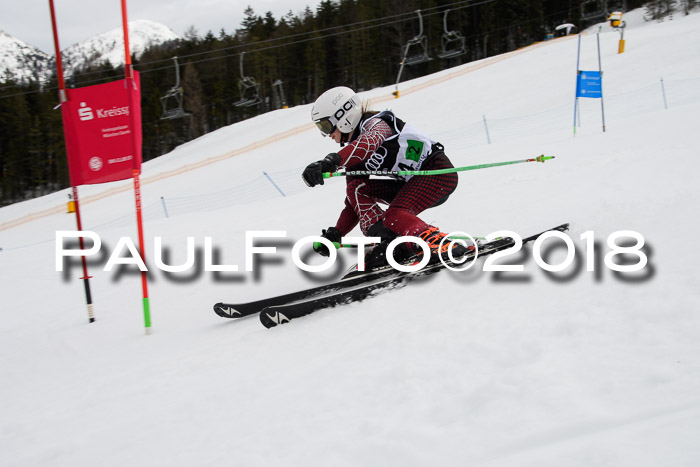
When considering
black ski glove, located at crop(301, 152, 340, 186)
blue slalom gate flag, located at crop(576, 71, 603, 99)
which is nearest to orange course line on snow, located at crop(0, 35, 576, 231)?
blue slalom gate flag, located at crop(576, 71, 603, 99)

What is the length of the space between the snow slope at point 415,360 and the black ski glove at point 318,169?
87 cm

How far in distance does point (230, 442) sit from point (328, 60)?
50113mm

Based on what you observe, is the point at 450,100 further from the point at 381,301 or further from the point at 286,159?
the point at 381,301

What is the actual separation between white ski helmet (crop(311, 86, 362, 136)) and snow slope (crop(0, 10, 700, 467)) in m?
1.29

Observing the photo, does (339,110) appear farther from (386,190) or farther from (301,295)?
(301,295)

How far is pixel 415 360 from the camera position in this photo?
2145mm

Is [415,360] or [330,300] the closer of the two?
[415,360]

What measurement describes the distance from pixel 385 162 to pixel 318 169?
2.35 feet

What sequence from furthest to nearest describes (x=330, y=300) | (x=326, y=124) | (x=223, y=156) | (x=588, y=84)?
1. (x=223, y=156)
2. (x=588, y=84)
3. (x=326, y=124)
4. (x=330, y=300)

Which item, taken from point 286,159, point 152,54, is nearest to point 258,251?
point 286,159

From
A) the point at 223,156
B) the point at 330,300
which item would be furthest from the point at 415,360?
the point at 223,156

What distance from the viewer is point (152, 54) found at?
55.5 m

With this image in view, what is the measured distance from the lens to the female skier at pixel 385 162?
3582 millimetres

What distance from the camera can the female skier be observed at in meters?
3.58
